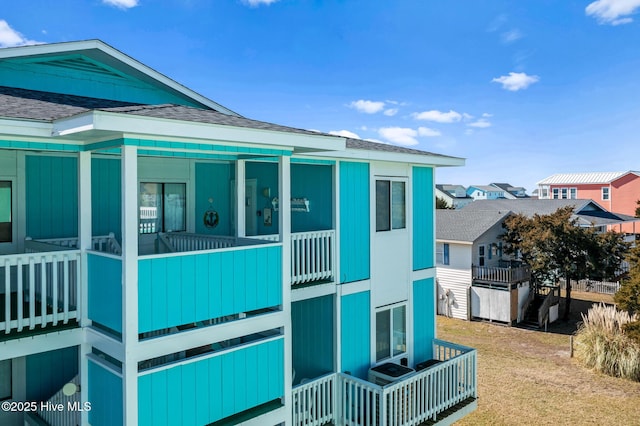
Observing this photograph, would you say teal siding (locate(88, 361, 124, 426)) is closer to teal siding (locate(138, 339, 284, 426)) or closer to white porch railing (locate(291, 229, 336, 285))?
teal siding (locate(138, 339, 284, 426))

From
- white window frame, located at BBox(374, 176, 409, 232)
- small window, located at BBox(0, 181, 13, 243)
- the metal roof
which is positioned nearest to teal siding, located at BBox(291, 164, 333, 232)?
white window frame, located at BBox(374, 176, 409, 232)

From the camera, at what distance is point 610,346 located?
56.9 feet

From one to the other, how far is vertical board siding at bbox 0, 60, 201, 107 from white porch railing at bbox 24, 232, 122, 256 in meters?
3.18

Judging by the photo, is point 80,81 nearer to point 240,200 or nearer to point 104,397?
point 240,200

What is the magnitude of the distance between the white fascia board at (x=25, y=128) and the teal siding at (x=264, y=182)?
536 cm

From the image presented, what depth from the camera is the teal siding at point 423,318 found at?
1073 cm

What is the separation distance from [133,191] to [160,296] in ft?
4.50

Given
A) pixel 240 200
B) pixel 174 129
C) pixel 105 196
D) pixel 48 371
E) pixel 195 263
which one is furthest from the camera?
pixel 105 196

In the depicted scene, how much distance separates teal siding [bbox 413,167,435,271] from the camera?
35.3ft

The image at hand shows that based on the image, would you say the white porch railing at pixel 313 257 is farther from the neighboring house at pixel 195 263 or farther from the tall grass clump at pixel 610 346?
the tall grass clump at pixel 610 346

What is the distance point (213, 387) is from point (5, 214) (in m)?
4.49

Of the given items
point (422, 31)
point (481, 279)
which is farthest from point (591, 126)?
point (481, 279)

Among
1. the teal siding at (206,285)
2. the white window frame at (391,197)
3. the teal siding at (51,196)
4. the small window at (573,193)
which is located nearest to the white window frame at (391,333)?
the white window frame at (391,197)

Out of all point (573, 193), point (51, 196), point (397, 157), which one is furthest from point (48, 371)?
point (573, 193)
